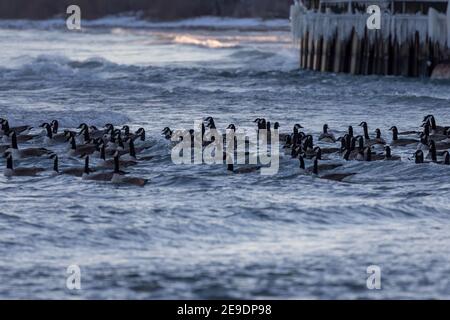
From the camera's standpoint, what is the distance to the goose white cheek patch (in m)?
29.0

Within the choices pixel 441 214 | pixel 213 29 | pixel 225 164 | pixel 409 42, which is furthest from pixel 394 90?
pixel 213 29

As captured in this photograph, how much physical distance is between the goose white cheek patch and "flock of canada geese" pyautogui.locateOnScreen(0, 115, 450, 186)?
0.88 ft

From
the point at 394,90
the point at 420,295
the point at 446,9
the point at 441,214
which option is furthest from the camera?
the point at 446,9

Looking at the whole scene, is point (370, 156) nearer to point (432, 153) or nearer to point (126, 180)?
point (432, 153)

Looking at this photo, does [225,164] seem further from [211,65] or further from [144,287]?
[211,65]

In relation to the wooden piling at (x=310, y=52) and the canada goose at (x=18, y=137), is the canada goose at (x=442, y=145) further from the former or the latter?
the wooden piling at (x=310, y=52)

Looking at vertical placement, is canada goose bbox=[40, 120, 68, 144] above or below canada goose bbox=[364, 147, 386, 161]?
below

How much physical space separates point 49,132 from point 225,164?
7.21m

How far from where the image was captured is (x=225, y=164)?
1121 inches

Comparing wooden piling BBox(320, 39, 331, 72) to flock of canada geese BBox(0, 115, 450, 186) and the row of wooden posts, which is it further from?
flock of canada geese BBox(0, 115, 450, 186)

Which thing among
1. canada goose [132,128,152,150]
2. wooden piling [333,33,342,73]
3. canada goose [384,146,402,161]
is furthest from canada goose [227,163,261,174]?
wooden piling [333,33,342,73]

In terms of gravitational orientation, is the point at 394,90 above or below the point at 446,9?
below

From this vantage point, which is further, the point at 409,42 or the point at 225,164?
the point at 409,42

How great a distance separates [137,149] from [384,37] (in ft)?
98.3
